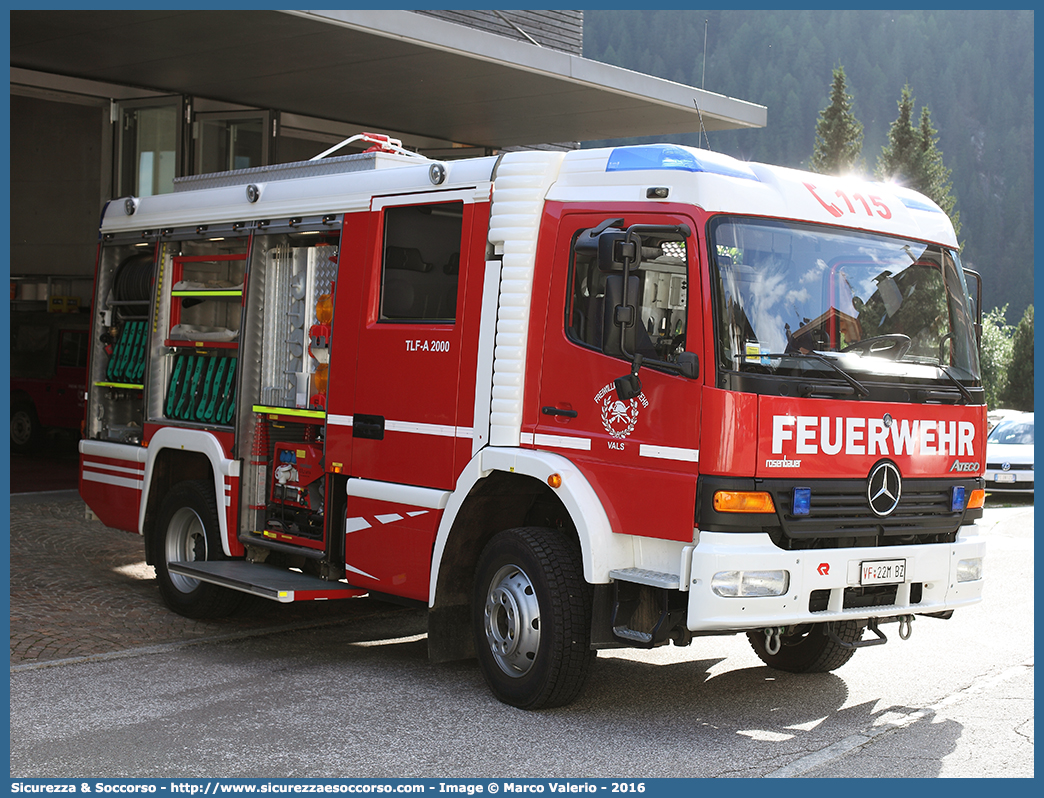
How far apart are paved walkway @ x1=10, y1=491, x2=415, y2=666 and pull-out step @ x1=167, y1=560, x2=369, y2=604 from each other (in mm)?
478

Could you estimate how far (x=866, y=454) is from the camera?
6234 mm

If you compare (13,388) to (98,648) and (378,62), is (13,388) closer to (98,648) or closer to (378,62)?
(378,62)

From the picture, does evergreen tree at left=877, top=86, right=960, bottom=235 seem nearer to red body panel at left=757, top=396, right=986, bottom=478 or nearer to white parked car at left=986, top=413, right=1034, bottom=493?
white parked car at left=986, top=413, right=1034, bottom=493

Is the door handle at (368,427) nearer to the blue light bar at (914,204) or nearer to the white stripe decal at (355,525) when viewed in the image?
the white stripe decal at (355,525)

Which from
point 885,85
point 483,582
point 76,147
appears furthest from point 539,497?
point 885,85

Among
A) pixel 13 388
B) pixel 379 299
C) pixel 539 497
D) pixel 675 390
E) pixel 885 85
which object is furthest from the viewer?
pixel 885 85

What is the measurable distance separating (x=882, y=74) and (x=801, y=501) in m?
142

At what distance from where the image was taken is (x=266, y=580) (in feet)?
26.0

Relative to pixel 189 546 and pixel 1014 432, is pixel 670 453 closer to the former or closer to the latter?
pixel 189 546

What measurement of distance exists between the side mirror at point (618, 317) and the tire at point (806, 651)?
2.11 meters

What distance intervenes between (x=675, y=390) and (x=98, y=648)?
4.29 m

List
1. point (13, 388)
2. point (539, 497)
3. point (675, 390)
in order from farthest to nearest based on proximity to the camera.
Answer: point (13, 388) → point (539, 497) → point (675, 390)

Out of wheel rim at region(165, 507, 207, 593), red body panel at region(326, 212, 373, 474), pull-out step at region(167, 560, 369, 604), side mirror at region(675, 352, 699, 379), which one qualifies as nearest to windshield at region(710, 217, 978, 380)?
side mirror at region(675, 352, 699, 379)

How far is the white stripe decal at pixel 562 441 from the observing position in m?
6.45
